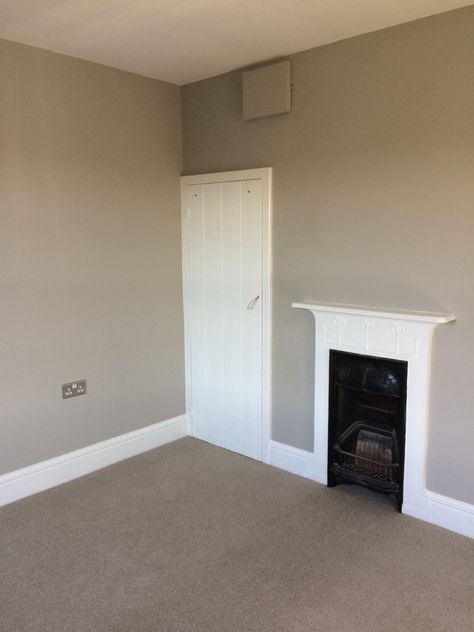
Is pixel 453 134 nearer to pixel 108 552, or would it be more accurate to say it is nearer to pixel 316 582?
pixel 316 582

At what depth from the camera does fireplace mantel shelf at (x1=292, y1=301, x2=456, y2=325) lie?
2.58 meters

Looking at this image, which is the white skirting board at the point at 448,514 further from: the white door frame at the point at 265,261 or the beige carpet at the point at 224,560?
the white door frame at the point at 265,261

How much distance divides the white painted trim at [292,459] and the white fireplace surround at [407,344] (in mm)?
614

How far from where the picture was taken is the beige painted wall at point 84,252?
2.93 metres

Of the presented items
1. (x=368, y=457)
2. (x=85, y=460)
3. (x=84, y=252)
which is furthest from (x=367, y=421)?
(x=84, y=252)

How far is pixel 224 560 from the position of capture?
247cm

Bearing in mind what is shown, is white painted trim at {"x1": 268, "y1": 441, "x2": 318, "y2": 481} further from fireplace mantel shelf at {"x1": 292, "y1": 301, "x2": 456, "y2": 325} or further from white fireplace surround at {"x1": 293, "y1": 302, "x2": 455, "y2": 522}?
fireplace mantel shelf at {"x1": 292, "y1": 301, "x2": 456, "y2": 325}

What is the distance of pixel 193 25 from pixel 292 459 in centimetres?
248

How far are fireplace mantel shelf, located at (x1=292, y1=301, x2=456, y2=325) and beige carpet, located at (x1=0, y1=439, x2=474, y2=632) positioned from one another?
41.1 inches

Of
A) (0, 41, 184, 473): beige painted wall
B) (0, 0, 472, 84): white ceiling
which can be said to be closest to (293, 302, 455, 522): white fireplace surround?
(0, 41, 184, 473): beige painted wall

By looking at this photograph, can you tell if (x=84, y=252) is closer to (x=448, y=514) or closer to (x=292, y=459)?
(x=292, y=459)

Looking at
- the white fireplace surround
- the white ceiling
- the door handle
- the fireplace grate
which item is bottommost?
the fireplace grate

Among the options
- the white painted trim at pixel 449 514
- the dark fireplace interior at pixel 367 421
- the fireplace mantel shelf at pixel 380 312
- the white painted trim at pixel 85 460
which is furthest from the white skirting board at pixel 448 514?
the white painted trim at pixel 85 460

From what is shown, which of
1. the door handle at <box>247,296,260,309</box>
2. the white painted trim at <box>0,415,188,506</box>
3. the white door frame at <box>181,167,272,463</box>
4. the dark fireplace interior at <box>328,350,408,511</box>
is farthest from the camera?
the door handle at <box>247,296,260,309</box>
